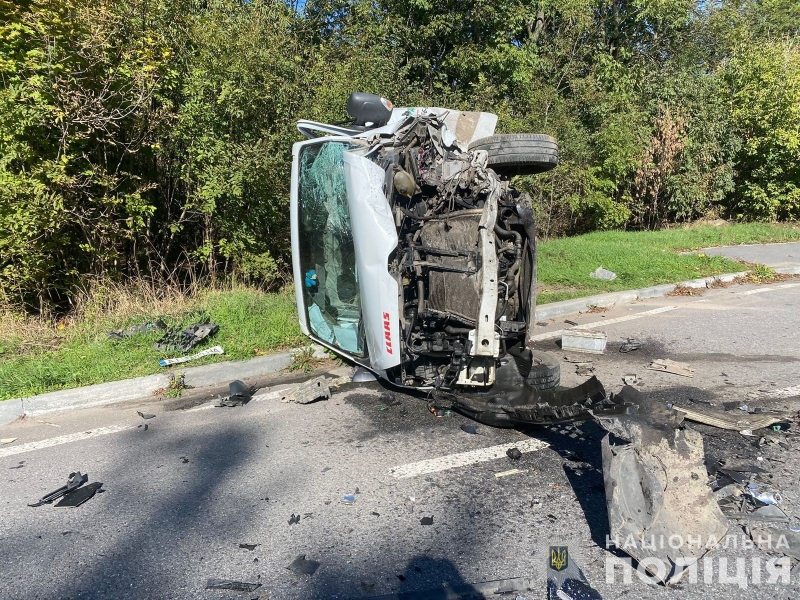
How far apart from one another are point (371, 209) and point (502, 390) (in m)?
1.68

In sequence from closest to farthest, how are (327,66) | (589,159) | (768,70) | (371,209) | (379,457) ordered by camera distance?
(379,457) → (371,209) → (327,66) → (589,159) → (768,70)

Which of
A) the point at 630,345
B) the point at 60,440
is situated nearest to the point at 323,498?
the point at 60,440

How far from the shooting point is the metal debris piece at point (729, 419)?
12.4ft

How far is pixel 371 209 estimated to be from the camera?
392 cm

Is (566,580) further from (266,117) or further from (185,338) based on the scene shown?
(266,117)

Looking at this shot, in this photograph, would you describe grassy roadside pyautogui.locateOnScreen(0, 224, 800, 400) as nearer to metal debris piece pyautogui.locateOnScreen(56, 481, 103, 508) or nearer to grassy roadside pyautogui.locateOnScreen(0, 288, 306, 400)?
grassy roadside pyautogui.locateOnScreen(0, 288, 306, 400)

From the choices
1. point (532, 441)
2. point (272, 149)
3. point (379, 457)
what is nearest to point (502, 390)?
point (532, 441)

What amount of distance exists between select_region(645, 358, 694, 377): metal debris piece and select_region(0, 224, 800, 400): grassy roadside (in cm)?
243

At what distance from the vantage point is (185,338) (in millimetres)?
5785

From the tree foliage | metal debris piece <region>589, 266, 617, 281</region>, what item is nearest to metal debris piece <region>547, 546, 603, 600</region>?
the tree foliage

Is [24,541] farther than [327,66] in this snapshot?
No

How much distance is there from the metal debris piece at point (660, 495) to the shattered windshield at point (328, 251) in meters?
2.49

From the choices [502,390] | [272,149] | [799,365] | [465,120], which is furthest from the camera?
[272,149]

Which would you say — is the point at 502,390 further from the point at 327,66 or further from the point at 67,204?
the point at 327,66
